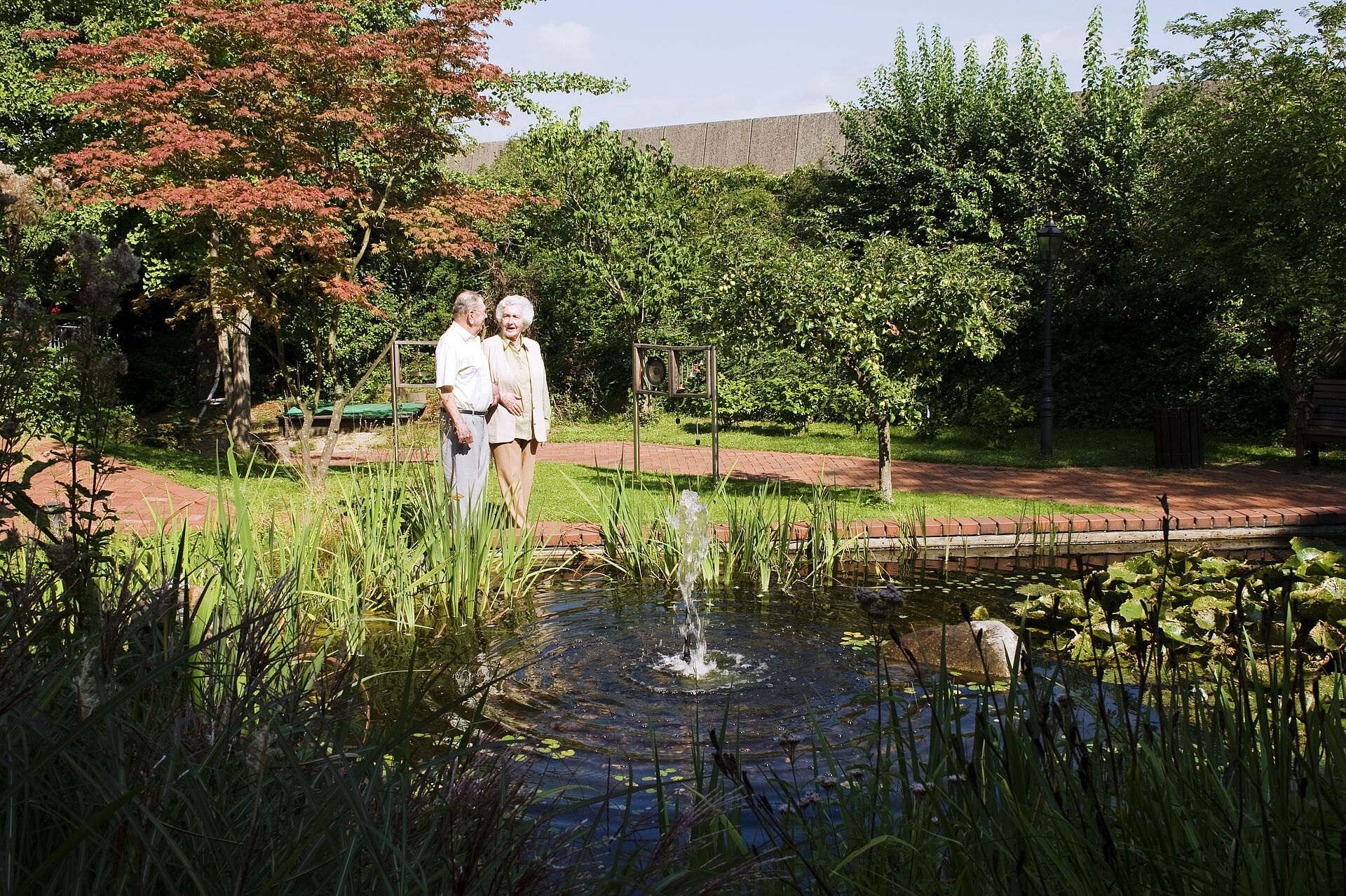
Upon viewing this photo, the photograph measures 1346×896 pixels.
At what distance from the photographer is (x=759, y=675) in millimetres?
4387

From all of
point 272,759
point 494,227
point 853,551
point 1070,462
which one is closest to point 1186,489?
point 1070,462

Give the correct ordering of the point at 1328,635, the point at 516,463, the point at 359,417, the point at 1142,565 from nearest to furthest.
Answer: the point at 1328,635 < the point at 1142,565 < the point at 516,463 < the point at 359,417

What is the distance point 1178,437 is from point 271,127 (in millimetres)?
8632

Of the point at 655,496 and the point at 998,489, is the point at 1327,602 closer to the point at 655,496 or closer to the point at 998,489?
the point at 655,496

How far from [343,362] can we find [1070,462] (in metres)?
10.7

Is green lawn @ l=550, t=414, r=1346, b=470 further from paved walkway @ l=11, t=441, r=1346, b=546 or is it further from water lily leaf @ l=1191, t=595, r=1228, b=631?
water lily leaf @ l=1191, t=595, r=1228, b=631

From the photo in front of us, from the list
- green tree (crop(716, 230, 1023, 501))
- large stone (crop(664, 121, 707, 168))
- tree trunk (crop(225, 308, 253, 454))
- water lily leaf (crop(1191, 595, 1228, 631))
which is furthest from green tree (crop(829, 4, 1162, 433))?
water lily leaf (crop(1191, 595, 1228, 631))

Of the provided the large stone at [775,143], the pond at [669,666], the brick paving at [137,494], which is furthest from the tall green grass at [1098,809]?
the large stone at [775,143]

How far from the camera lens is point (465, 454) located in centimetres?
627

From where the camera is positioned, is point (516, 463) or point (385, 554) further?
point (516, 463)

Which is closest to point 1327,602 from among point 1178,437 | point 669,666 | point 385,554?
point 669,666

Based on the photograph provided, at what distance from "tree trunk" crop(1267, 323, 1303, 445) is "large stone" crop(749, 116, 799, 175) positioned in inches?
454

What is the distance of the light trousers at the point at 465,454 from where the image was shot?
245 inches

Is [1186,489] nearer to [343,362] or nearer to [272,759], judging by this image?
[272,759]
